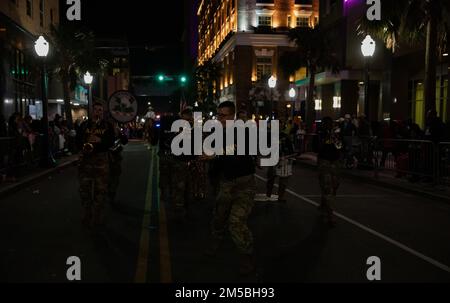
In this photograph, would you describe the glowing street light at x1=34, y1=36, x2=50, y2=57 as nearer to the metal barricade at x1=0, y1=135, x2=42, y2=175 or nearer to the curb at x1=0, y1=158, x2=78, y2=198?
the metal barricade at x1=0, y1=135, x2=42, y2=175

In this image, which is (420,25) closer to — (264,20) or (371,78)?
(371,78)

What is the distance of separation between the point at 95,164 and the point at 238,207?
342 centimetres

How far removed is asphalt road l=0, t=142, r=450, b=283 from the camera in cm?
614

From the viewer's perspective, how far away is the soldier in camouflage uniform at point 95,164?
28.5 feet

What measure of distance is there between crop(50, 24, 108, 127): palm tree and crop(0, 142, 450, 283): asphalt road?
22.1 metres

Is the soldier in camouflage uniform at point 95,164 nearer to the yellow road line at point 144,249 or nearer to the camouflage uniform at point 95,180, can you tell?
the camouflage uniform at point 95,180

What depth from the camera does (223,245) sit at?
7.62 meters

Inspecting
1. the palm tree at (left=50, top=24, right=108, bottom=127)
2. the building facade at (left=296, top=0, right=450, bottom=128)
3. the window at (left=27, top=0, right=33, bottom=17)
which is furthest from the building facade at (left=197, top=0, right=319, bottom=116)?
the window at (left=27, top=0, right=33, bottom=17)

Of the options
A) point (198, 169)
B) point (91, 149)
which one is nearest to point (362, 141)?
point (198, 169)

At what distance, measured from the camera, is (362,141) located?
1852 centimetres

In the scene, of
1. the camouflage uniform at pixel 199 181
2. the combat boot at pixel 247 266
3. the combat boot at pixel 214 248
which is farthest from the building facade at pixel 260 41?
the combat boot at pixel 247 266

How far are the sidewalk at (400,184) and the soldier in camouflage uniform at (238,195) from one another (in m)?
5.50

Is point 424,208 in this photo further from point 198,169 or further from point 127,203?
point 127,203
